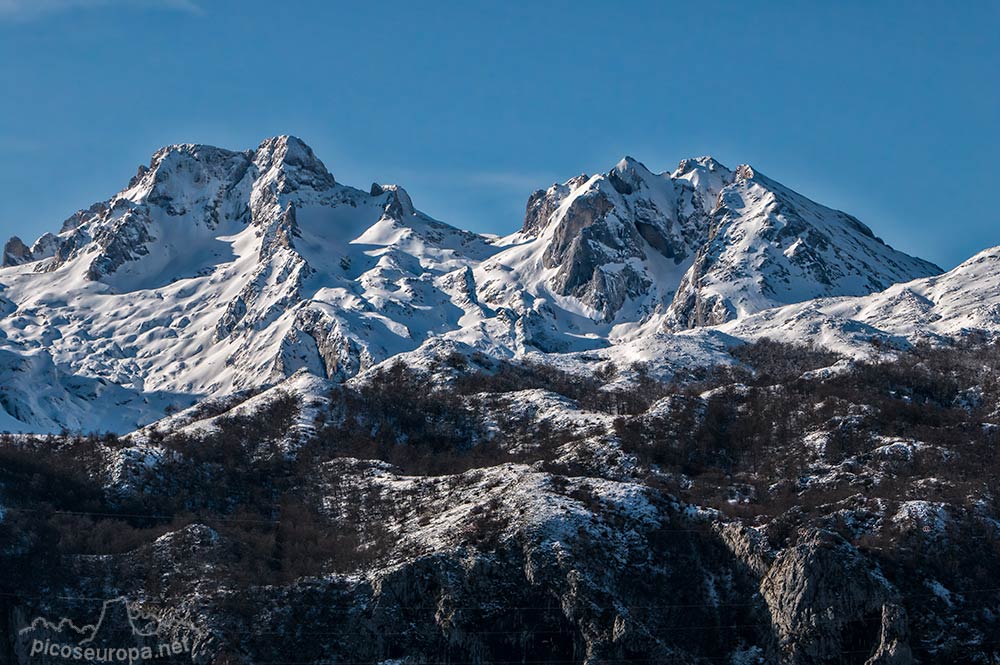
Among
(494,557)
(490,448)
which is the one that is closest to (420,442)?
(490,448)

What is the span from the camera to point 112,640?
136750 millimetres

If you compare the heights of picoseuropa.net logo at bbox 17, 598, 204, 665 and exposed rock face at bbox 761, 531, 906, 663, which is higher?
picoseuropa.net logo at bbox 17, 598, 204, 665

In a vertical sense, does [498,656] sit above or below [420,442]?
below

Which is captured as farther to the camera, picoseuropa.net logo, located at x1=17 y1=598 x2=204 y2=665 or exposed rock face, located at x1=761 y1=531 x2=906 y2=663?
picoseuropa.net logo, located at x1=17 y1=598 x2=204 y2=665

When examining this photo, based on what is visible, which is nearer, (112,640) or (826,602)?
(112,640)

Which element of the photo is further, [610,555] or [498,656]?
[610,555]

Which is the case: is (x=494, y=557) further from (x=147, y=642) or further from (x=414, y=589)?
(x=147, y=642)

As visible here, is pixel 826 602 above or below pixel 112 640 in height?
below

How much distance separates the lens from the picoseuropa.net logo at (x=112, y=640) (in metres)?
135

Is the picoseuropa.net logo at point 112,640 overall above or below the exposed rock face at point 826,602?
above

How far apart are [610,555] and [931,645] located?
28.4m

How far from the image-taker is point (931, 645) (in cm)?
13312

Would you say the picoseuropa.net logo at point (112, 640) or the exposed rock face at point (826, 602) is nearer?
the exposed rock face at point (826, 602)

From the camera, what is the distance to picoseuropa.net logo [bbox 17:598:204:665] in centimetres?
13475
